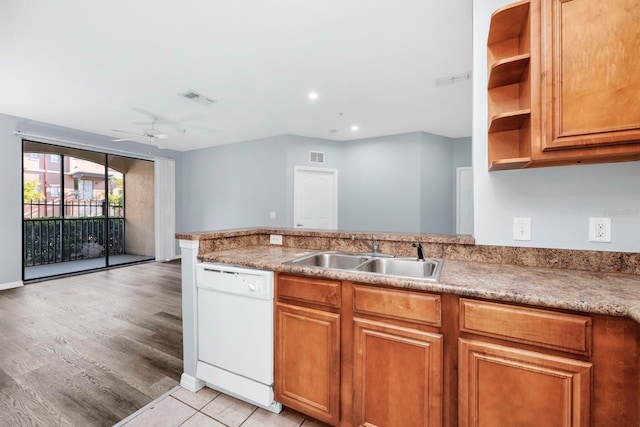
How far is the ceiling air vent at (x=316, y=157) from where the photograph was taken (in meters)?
5.38

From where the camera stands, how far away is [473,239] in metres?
1.67

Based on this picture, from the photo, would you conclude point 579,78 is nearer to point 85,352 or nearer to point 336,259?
point 336,259

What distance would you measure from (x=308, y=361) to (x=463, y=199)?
4939 millimetres

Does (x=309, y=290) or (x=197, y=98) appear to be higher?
(x=197, y=98)

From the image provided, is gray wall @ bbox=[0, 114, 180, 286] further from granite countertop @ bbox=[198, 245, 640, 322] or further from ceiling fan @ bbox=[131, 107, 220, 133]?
granite countertop @ bbox=[198, 245, 640, 322]

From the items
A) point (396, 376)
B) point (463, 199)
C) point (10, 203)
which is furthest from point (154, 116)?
point (463, 199)

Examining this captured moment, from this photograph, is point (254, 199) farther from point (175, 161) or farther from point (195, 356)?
point (195, 356)

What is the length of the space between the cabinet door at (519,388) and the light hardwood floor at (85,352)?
1901 mm

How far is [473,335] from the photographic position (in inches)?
45.7

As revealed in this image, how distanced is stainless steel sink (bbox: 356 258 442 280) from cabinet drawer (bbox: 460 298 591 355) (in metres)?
0.47

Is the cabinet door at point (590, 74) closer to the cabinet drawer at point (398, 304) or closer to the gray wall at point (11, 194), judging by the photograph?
the cabinet drawer at point (398, 304)

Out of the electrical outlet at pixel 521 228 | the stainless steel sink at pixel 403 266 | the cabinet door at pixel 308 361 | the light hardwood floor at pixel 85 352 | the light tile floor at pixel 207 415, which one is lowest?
the light tile floor at pixel 207 415

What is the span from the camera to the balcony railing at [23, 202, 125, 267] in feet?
17.5

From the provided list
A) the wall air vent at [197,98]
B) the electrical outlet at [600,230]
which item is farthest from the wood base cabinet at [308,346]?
the wall air vent at [197,98]
